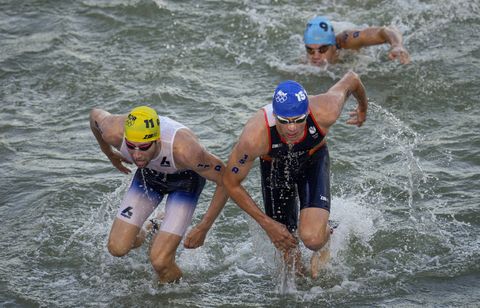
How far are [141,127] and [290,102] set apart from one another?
150 centimetres

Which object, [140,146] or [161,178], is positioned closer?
[140,146]

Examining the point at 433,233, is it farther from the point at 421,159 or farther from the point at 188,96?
the point at 188,96

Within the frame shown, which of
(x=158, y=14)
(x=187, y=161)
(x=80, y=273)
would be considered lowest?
(x=80, y=273)

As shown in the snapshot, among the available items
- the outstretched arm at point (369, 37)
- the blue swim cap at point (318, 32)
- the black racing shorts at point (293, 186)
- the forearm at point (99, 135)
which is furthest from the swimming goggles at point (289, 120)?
the blue swim cap at point (318, 32)

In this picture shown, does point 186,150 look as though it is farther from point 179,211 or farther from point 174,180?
point 179,211

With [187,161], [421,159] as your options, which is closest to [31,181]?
[187,161]

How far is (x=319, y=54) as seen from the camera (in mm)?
14453

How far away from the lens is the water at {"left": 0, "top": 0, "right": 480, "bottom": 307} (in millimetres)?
9789

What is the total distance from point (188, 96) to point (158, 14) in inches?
131

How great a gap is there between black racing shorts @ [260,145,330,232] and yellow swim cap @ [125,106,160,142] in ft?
3.89

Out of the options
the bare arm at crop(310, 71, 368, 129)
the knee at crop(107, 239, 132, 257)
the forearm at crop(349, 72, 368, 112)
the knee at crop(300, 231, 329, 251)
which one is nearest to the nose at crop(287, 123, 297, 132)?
the bare arm at crop(310, 71, 368, 129)

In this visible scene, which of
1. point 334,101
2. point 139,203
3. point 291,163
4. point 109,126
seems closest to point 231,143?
point 139,203

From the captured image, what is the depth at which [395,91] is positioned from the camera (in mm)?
14125

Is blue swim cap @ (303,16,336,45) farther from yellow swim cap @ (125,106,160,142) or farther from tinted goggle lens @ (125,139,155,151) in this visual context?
tinted goggle lens @ (125,139,155,151)
